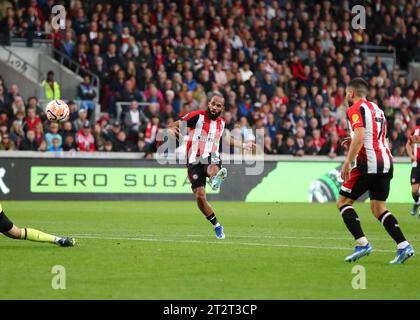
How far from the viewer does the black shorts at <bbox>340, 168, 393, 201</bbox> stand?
12.1 meters

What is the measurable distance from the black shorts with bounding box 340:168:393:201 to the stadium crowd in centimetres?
1505

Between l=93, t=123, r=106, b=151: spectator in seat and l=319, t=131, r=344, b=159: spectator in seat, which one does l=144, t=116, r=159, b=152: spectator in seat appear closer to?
l=93, t=123, r=106, b=151: spectator in seat

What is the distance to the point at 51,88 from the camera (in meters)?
27.6

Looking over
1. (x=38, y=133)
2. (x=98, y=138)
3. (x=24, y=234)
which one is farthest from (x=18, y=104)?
(x=24, y=234)

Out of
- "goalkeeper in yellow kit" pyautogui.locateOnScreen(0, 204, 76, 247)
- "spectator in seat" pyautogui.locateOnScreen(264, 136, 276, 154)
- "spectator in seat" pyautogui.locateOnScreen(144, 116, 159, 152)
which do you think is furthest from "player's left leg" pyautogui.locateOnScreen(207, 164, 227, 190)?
"spectator in seat" pyautogui.locateOnScreen(264, 136, 276, 154)

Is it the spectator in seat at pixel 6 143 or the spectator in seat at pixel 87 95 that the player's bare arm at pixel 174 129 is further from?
the spectator in seat at pixel 87 95

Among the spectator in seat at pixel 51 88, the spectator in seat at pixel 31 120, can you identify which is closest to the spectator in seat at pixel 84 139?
the spectator in seat at pixel 31 120

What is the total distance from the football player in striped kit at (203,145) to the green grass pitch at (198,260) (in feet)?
3.12

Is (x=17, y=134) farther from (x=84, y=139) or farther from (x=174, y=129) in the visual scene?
(x=174, y=129)

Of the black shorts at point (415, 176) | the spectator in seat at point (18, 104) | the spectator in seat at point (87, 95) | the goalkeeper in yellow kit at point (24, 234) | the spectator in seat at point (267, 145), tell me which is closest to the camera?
the goalkeeper in yellow kit at point (24, 234)

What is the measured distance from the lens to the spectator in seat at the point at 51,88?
2745 cm

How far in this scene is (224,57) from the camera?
31766 millimetres
